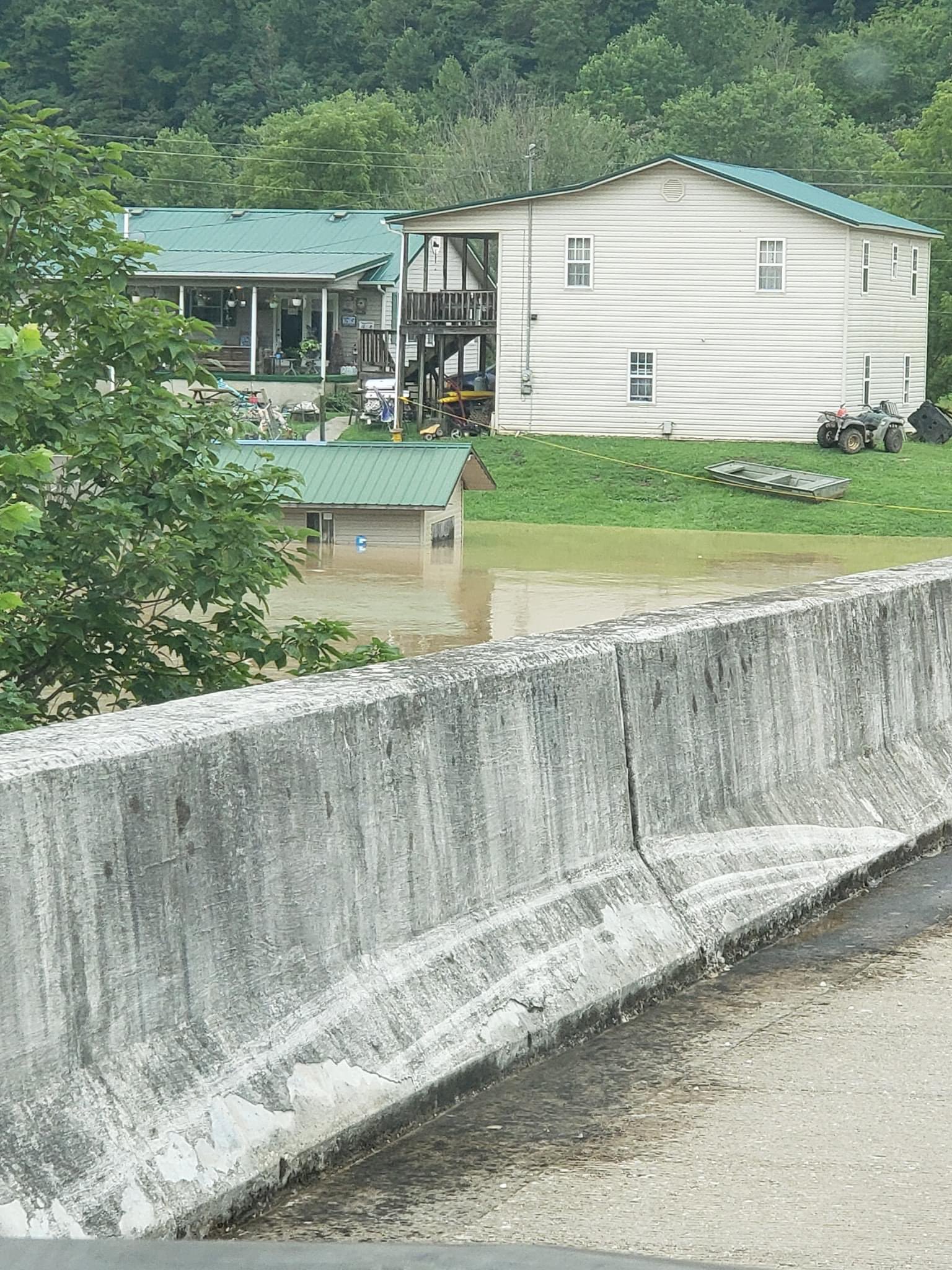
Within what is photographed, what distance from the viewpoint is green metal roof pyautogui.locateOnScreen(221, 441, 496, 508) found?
3888cm

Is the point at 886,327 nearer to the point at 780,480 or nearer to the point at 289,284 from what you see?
the point at 780,480

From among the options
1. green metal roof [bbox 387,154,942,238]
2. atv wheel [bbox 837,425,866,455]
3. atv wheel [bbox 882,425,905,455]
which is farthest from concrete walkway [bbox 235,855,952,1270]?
atv wheel [bbox 882,425,905,455]

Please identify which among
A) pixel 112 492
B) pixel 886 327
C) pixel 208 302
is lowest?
pixel 112 492

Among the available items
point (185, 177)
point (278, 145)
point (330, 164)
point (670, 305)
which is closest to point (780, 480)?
point (670, 305)

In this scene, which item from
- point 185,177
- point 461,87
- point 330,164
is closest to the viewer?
point 330,164

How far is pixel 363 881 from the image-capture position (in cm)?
449

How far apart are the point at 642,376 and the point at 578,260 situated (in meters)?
3.63

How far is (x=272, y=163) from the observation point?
10356 centimetres

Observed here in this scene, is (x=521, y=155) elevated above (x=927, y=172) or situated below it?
above

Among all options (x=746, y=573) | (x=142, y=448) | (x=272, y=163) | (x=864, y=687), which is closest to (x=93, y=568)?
(x=142, y=448)

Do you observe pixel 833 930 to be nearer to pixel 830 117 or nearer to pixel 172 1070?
pixel 172 1070

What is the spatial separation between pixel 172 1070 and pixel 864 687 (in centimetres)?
411

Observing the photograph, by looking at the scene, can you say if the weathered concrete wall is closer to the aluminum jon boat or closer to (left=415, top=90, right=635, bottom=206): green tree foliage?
the aluminum jon boat

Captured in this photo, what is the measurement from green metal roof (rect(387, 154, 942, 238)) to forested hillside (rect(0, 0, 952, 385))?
27.4 meters
